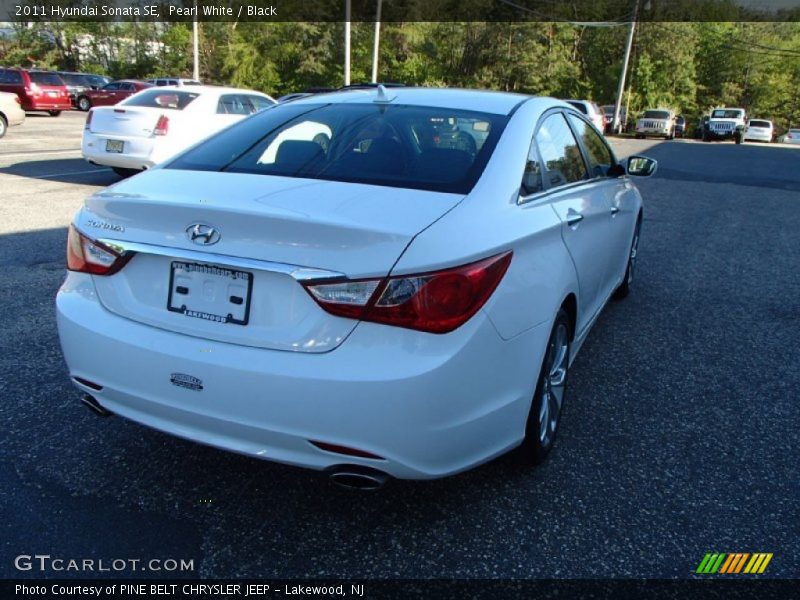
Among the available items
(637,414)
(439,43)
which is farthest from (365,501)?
(439,43)

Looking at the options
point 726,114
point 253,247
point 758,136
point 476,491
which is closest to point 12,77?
point 253,247

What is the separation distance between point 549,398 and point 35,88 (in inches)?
1136

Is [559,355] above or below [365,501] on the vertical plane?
above

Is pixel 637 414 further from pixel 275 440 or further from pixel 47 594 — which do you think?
pixel 47 594

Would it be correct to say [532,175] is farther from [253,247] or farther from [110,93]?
[110,93]

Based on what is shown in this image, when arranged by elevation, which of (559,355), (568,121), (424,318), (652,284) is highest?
(568,121)

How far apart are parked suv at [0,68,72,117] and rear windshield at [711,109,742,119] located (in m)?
36.6

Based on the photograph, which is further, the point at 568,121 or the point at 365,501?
the point at 568,121

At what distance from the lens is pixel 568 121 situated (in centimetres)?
376

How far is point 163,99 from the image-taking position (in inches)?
415

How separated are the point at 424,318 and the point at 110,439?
1.79 meters

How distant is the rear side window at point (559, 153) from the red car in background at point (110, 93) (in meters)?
29.0

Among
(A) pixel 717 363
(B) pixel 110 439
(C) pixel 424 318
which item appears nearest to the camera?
(C) pixel 424 318

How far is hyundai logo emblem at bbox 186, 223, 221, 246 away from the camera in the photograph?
85.1 inches
